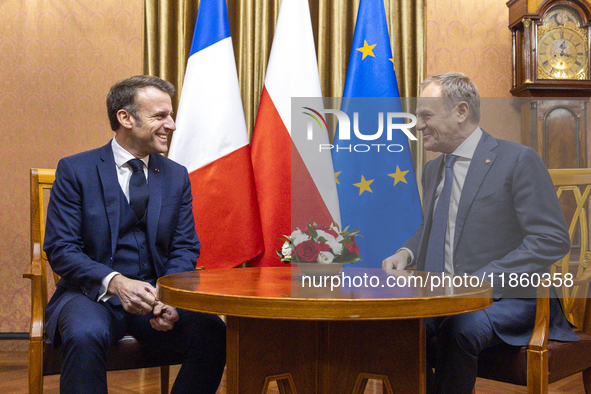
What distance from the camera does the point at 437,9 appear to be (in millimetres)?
3010

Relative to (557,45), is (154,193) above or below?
below

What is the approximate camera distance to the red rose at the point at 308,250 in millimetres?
1265

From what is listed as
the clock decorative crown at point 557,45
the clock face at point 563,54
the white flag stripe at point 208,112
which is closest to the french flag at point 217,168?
the white flag stripe at point 208,112

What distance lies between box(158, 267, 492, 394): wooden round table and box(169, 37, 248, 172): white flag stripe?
1.10 m

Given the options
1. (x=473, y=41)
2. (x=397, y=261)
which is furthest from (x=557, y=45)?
(x=397, y=261)

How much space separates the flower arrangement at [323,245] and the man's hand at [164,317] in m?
0.50

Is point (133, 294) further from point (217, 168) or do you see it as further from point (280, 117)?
point (280, 117)

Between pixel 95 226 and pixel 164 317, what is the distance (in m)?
0.41

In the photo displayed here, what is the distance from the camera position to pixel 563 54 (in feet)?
9.14

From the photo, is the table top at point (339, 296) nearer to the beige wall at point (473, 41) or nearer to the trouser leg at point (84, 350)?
the trouser leg at point (84, 350)

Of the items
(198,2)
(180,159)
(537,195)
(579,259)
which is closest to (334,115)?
(537,195)

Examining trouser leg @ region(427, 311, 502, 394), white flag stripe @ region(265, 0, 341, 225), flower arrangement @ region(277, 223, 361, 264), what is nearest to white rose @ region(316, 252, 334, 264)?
flower arrangement @ region(277, 223, 361, 264)

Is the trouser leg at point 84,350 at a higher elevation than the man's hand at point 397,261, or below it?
below

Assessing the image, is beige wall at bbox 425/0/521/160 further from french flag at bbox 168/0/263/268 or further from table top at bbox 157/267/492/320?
table top at bbox 157/267/492/320
